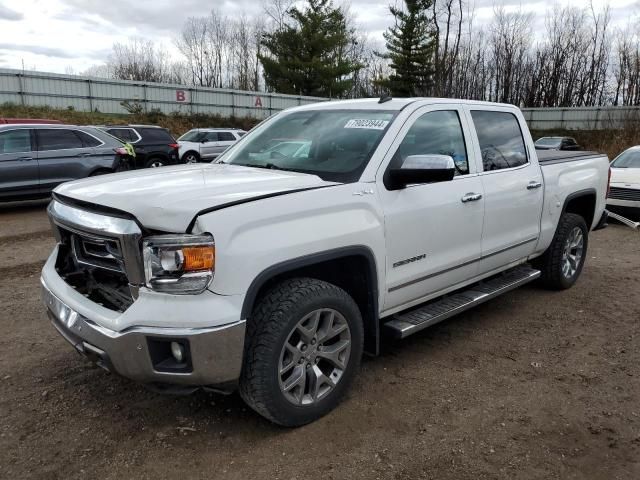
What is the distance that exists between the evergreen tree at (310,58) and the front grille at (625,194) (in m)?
32.6

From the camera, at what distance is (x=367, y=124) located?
3666 millimetres

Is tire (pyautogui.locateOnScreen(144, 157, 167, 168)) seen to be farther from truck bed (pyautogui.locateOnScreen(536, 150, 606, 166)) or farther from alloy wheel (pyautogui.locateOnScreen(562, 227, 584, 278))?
alloy wheel (pyautogui.locateOnScreen(562, 227, 584, 278))

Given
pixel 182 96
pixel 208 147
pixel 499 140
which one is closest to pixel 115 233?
pixel 499 140

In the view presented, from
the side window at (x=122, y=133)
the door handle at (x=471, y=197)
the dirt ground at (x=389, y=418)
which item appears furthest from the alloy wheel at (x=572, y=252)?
the side window at (x=122, y=133)

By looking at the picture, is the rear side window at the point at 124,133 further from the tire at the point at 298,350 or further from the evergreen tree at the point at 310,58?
the evergreen tree at the point at 310,58

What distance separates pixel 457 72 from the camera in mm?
49562

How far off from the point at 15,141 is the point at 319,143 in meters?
8.54

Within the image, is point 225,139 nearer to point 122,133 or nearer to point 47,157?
point 122,133

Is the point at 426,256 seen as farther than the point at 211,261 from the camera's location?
Yes

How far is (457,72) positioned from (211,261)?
51.4 metres

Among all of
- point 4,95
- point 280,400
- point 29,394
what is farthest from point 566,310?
point 4,95

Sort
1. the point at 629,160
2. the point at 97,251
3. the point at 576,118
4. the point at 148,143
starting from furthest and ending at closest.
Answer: the point at 576,118 → the point at 148,143 → the point at 629,160 → the point at 97,251

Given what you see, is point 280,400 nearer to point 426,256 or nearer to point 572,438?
point 426,256

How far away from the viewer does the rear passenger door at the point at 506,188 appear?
4.22 meters
